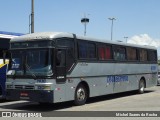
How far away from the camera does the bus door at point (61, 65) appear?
1411 centimetres

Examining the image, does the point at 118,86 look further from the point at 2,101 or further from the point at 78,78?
the point at 2,101

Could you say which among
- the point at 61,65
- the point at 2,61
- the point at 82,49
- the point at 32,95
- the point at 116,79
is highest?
the point at 82,49

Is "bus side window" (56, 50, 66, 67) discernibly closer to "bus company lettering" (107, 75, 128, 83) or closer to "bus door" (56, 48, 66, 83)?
"bus door" (56, 48, 66, 83)

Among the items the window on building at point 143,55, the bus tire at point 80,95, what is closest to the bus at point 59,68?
the bus tire at point 80,95

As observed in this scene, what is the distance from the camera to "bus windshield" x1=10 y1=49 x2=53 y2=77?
45.8ft

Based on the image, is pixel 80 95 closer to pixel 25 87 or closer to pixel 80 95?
pixel 80 95

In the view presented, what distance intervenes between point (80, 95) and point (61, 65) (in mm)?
2039

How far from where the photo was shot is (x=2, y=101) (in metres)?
17.9

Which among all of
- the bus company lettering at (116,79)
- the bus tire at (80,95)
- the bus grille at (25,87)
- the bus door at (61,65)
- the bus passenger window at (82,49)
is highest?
the bus passenger window at (82,49)

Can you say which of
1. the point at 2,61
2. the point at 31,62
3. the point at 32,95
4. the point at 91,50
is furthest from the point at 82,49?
the point at 2,61

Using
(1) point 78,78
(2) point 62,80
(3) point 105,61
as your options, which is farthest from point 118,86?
(2) point 62,80

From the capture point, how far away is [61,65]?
14344 mm

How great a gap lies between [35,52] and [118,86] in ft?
21.3

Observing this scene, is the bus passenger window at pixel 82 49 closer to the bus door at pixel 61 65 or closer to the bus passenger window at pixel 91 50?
the bus passenger window at pixel 91 50
